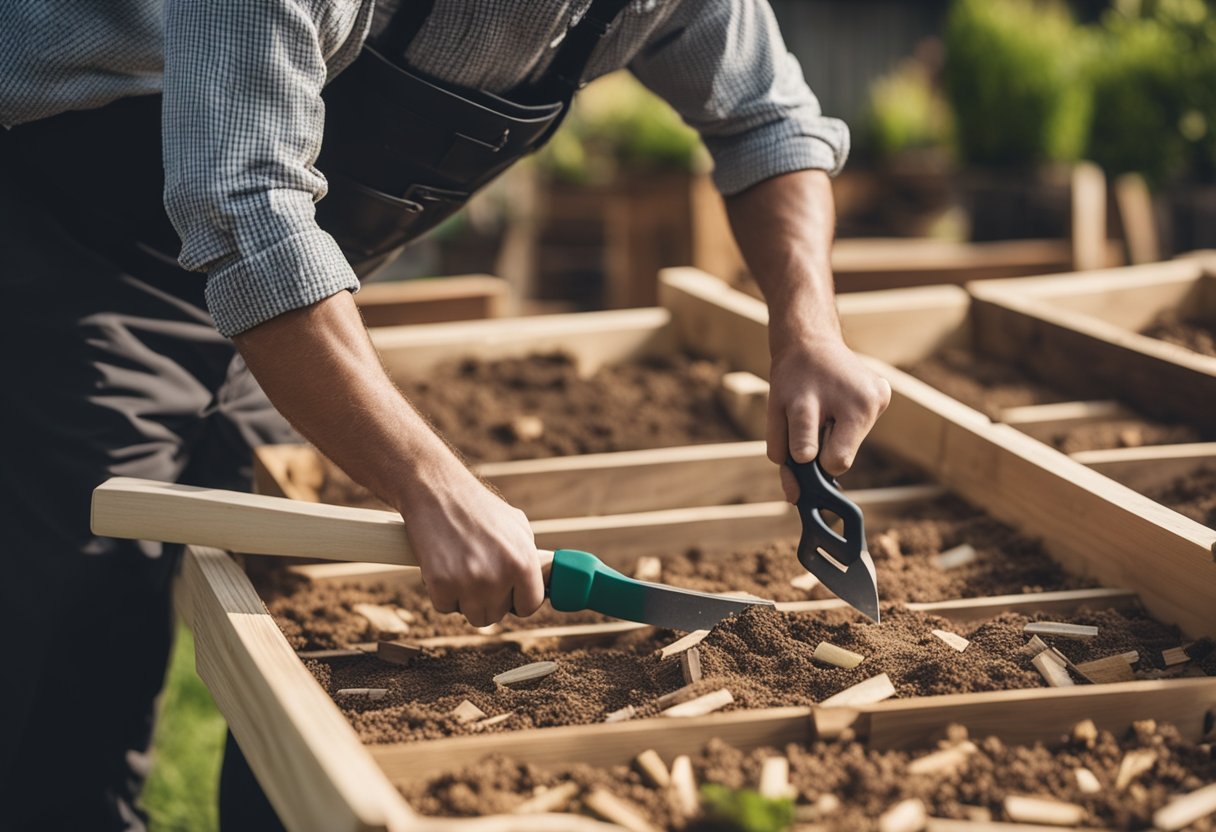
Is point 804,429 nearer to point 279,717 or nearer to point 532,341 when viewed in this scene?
point 279,717

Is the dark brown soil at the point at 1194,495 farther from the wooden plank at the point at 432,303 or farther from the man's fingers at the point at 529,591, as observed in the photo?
the wooden plank at the point at 432,303

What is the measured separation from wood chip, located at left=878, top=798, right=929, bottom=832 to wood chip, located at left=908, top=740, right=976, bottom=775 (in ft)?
0.31

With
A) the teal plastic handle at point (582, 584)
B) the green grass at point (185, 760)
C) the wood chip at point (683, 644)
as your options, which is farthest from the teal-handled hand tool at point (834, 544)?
the green grass at point (185, 760)

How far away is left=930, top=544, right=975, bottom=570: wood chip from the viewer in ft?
7.27

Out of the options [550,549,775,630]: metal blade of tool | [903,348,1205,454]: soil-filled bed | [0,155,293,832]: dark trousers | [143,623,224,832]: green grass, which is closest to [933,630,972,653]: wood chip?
[550,549,775,630]: metal blade of tool

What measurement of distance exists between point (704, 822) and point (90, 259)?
164 centimetres

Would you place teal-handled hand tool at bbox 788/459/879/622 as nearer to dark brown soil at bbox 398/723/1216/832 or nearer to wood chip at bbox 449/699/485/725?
dark brown soil at bbox 398/723/1216/832

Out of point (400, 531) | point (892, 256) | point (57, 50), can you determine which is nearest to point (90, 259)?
point (57, 50)

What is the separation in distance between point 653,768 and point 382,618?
0.75m

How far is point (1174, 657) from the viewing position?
1.76 m

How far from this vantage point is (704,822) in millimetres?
1354

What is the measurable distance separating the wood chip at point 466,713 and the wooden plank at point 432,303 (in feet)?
7.26

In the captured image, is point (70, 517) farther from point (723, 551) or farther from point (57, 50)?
point (723, 551)

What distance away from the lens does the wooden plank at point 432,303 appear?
375cm
